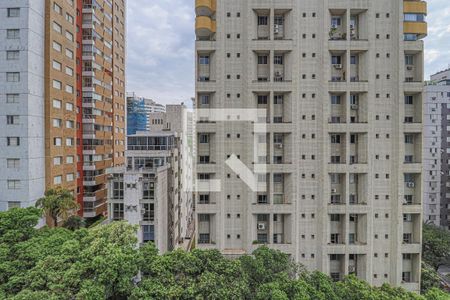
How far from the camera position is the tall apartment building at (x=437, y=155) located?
47.1 m

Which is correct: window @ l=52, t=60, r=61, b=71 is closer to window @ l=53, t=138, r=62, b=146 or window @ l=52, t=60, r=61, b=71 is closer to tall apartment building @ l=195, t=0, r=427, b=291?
window @ l=53, t=138, r=62, b=146

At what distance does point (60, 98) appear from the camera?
30.9 metres

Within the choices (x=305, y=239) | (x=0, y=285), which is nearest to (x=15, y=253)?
(x=0, y=285)

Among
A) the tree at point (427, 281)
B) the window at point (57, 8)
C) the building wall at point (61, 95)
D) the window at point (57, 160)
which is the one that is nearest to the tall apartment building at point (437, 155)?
the tree at point (427, 281)

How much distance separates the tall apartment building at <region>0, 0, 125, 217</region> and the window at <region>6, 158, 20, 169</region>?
0.10 meters

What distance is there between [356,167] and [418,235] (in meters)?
7.94

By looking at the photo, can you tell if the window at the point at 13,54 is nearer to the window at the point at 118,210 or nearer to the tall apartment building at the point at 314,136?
the window at the point at 118,210

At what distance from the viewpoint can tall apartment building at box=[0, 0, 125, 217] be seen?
2600 cm

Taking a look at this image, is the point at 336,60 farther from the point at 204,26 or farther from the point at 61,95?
the point at 61,95

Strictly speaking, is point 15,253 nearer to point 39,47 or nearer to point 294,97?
point 294,97

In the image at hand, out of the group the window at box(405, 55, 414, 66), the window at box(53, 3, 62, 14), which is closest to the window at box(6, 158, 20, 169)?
the window at box(53, 3, 62, 14)

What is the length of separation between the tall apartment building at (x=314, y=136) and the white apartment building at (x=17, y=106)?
67.2 ft

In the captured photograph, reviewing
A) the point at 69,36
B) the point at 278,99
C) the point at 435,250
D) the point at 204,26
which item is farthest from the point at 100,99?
the point at 435,250

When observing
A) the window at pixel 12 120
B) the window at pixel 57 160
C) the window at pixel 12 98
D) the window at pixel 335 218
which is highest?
the window at pixel 12 98
